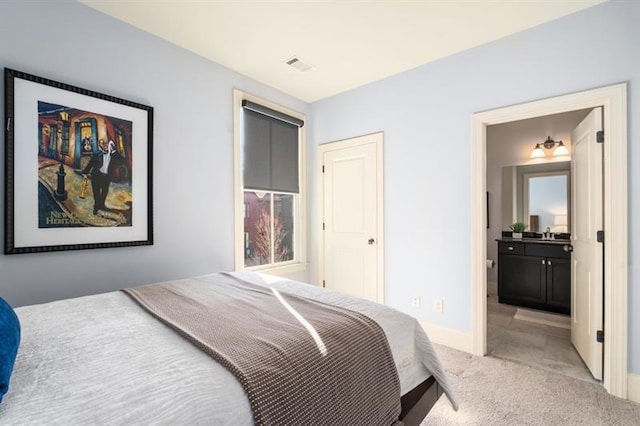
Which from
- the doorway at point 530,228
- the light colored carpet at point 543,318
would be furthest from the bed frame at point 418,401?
the light colored carpet at point 543,318

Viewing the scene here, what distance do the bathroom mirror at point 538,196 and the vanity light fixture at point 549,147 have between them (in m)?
0.13

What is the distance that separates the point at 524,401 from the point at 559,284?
233 centimetres

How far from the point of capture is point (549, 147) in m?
3.98

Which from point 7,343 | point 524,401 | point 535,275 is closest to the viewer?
point 7,343

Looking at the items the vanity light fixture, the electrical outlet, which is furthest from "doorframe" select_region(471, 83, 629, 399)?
the vanity light fixture

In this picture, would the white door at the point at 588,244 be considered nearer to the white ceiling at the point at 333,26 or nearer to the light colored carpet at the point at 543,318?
the light colored carpet at the point at 543,318

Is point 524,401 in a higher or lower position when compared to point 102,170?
lower

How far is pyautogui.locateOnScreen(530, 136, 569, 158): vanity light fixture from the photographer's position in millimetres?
3902

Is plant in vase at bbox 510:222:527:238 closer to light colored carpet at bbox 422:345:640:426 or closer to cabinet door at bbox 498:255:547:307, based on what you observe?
cabinet door at bbox 498:255:547:307

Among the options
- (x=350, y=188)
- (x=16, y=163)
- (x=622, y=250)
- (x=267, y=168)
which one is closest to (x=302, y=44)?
(x=267, y=168)

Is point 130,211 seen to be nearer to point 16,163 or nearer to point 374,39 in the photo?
point 16,163

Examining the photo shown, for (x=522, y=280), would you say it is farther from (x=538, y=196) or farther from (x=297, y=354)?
(x=297, y=354)

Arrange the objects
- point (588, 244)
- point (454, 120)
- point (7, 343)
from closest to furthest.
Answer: point (7, 343) → point (588, 244) → point (454, 120)

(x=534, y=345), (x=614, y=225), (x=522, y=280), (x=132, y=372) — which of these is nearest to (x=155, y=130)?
(x=132, y=372)
